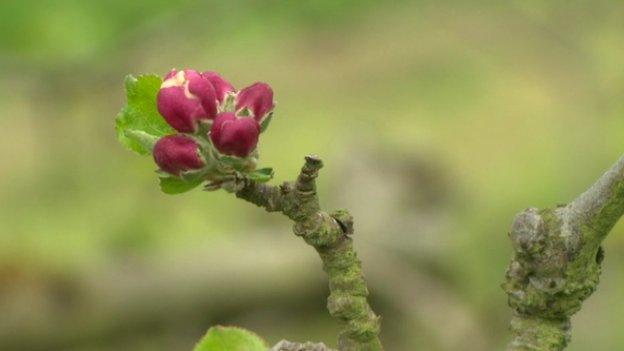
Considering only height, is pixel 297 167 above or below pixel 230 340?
above

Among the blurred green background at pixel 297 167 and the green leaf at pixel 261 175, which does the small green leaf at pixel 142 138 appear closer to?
the green leaf at pixel 261 175

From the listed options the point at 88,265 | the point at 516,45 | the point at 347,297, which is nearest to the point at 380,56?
the point at 516,45

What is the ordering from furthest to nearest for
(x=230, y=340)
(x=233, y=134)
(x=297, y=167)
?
(x=297, y=167) → (x=230, y=340) → (x=233, y=134)

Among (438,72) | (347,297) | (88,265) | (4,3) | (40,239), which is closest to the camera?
(347,297)

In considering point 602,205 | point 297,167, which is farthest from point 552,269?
point 297,167

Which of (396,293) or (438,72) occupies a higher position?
(438,72)

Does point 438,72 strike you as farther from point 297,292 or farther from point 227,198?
point 297,292

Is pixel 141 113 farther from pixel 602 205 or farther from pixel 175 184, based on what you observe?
pixel 602 205

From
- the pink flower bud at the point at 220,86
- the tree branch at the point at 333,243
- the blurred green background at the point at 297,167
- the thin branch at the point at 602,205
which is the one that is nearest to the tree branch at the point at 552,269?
the thin branch at the point at 602,205
